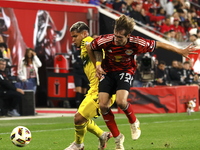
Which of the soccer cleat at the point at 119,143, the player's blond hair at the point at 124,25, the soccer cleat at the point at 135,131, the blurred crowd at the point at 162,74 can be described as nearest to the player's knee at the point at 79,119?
the soccer cleat at the point at 119,143

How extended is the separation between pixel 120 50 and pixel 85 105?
3.48ft

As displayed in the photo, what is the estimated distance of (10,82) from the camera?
18.8 m

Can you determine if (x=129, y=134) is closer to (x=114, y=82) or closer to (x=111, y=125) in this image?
(x=111, y=125)

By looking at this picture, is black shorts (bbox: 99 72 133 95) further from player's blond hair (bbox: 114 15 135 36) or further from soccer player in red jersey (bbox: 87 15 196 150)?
player's blond hair (bbox: 114 15 135 36)

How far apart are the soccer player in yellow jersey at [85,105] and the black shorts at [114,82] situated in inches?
13.3

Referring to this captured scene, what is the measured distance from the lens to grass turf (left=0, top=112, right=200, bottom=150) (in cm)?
1057

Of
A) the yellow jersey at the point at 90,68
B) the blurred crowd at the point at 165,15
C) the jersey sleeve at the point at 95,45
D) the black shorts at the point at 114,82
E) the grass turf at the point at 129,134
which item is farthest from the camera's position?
the blurred crowd at the point at 165,15

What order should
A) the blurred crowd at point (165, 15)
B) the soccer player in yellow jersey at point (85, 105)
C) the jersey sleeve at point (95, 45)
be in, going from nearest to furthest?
the jersey sleeve at point (95, 45)
the soccer player in yellow jersey at point (85, 105)
the blurred crowd at point (165, 15)

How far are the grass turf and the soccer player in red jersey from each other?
969mm

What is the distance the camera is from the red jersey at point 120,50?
9.30 m

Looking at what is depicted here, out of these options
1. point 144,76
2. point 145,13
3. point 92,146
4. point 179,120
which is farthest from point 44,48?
point 92,146

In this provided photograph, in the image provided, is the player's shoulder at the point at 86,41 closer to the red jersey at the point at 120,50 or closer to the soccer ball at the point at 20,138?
the red jersey at the point at 120,50

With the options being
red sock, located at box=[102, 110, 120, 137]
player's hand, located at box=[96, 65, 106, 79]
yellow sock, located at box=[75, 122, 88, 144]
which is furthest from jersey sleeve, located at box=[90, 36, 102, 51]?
yellow sock, located at box=[75, 122, 88, 144]

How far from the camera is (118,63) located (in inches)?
371
